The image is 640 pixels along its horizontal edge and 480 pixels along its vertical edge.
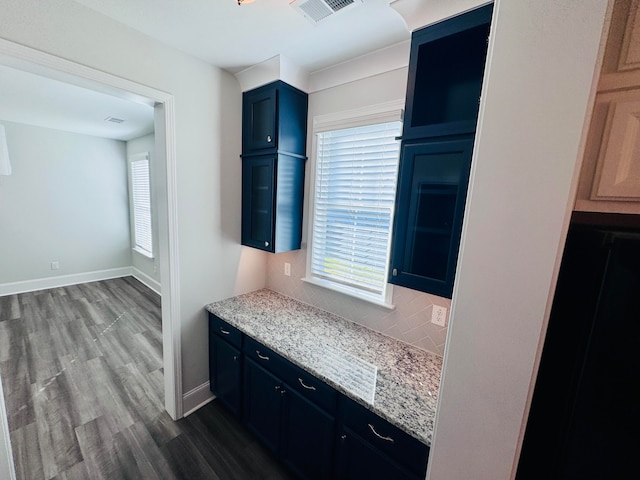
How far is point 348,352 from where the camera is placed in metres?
1.57

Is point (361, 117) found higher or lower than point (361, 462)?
higher

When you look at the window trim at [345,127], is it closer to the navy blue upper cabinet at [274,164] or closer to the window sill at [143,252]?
the navy blue upper cabinet at [274,164]

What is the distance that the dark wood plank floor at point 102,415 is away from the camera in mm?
1688

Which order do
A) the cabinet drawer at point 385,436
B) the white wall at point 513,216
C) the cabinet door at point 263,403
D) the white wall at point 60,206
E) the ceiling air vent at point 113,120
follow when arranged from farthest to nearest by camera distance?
1. the white wall at point 60,206
2. the ceiling air vent at point 113,120
3. the cabinet door at point 263,403
4. the cabinet drawer at point 385,436
5. the white wall at point 513,216

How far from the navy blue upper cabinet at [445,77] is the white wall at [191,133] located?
56.2 inches

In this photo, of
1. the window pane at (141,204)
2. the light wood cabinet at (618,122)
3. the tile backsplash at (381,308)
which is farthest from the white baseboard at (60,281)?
the light wood cabinet at (618,122)

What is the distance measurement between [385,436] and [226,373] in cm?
137

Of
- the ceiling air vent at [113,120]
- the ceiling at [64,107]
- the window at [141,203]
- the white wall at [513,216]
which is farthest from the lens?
the window at [141,203]

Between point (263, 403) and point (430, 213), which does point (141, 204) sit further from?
point (430, 213)

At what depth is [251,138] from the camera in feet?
6.74

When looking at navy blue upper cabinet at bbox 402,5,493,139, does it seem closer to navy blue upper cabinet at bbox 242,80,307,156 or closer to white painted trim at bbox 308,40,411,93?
white painted trim at bbox 308,40,411,93

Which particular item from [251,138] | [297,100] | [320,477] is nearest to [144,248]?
[251,138]

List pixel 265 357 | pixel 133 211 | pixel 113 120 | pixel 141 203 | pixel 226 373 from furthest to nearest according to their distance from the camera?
pixel 133 211 < pixel 141 203 < pixel 113 120 < pixel 226 373 < pixel 265 357

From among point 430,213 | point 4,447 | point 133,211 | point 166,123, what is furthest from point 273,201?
point 133,211
